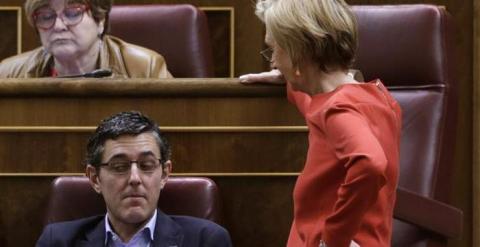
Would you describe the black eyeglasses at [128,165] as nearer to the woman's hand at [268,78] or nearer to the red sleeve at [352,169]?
the woman's hand at [268,78]

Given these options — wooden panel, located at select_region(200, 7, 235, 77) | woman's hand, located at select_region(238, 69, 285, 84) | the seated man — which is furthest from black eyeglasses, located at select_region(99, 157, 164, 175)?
wooden panel, located at select_region(200, 7, 235, 77)

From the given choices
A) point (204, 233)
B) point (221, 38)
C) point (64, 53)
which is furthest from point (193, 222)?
point (221, 38)

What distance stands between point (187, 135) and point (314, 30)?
1.09 feet

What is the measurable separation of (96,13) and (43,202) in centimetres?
32

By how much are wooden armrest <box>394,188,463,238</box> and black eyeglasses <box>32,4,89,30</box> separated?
1.65 ft

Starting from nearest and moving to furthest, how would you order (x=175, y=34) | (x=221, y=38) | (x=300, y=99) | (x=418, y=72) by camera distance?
(x=300, y=99), (x=418, y=72), (x=175, y=34), (x=221, y=38)

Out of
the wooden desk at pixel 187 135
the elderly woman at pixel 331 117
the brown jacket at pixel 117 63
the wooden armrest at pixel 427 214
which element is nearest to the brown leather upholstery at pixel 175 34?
the brown jacket at pixel 117 63

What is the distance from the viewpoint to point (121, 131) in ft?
3.77

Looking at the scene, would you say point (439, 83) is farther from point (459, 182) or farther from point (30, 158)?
point (30, 158)

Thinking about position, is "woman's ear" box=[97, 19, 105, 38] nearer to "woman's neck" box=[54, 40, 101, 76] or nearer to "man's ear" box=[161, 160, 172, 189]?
"woman's neck" box=[54, 40, 101, 76]

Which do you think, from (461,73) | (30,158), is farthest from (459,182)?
(30,158)

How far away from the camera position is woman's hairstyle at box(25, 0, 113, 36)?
4.67 feet

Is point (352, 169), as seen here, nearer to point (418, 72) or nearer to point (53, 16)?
point (418, 72)

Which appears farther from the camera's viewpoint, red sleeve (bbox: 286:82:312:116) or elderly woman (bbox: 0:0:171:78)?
elderly woman (bbox: 0:0:171:78)
